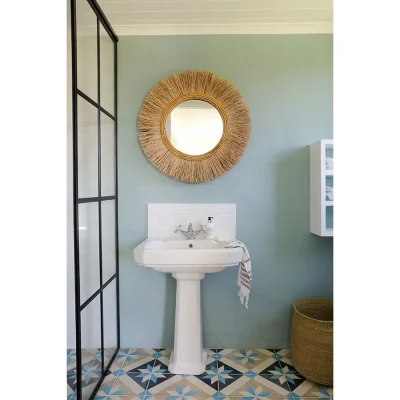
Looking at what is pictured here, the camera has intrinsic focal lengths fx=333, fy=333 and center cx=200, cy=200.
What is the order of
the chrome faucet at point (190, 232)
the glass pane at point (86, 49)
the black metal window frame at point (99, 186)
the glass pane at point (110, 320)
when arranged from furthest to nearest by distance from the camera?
the chrome faucet at point (190, 232), the glass pane at point (110, 320), the glass pane at point (86, 49), the black metal window frame at point (99, 186)

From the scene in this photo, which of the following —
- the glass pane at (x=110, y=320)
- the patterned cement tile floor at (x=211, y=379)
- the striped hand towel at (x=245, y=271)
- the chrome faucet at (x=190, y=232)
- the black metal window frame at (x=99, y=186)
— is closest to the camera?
the black metal window frame at (x=99, y=186)

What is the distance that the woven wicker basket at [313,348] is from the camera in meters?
2.07

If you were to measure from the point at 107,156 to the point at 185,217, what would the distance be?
72 cm

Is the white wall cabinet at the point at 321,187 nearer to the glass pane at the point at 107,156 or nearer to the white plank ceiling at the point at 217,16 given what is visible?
the white plank ceiling at the point at 217,16

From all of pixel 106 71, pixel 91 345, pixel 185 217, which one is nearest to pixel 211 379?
pixel 91 345

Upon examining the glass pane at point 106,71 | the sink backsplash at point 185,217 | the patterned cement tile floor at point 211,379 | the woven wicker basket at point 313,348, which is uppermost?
the glass pane at point 106,71

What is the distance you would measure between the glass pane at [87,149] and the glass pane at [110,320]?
74 centimetres

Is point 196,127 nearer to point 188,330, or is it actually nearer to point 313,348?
point 188,330

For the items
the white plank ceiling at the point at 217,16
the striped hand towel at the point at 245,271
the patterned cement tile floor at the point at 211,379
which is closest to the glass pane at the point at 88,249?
the patterned cement tile floor at the point at 211,379

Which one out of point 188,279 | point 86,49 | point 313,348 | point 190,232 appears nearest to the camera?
point 86,49

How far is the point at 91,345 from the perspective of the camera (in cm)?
203

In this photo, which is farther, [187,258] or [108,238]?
[108,238]
